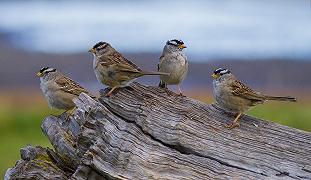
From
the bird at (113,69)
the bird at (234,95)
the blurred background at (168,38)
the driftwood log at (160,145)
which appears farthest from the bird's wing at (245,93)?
the blurred background at (168,38)

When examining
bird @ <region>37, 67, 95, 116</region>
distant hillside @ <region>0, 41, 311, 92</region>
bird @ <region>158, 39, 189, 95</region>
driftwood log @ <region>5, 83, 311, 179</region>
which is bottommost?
driftwood log @ <region>5, 83, 311, 179</region>

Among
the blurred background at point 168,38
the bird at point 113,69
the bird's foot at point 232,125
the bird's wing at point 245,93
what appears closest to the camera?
the bird's foot at point 232,125

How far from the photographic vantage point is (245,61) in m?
38.8

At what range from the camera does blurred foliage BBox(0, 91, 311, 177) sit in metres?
21.7

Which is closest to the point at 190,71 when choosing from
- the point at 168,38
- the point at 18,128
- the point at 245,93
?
the point at 168,38

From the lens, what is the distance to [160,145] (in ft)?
38.1

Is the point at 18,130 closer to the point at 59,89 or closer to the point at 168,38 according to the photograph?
the point at 59,89

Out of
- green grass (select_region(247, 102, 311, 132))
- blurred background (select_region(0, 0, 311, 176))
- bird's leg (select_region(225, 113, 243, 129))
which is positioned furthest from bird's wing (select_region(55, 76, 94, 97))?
blurred background (select_region(0, 0, 311, 176))

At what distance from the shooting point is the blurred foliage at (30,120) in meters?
21.7

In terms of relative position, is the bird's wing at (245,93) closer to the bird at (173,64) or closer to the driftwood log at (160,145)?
the driftwood log at (160,145)

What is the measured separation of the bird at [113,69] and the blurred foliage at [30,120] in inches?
231

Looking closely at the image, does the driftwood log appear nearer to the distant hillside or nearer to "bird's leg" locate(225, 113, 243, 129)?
"bird's leg" locate(225, 113, 243, 129)

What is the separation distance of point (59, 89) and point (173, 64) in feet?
5.32

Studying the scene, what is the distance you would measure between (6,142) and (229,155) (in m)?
11.9
